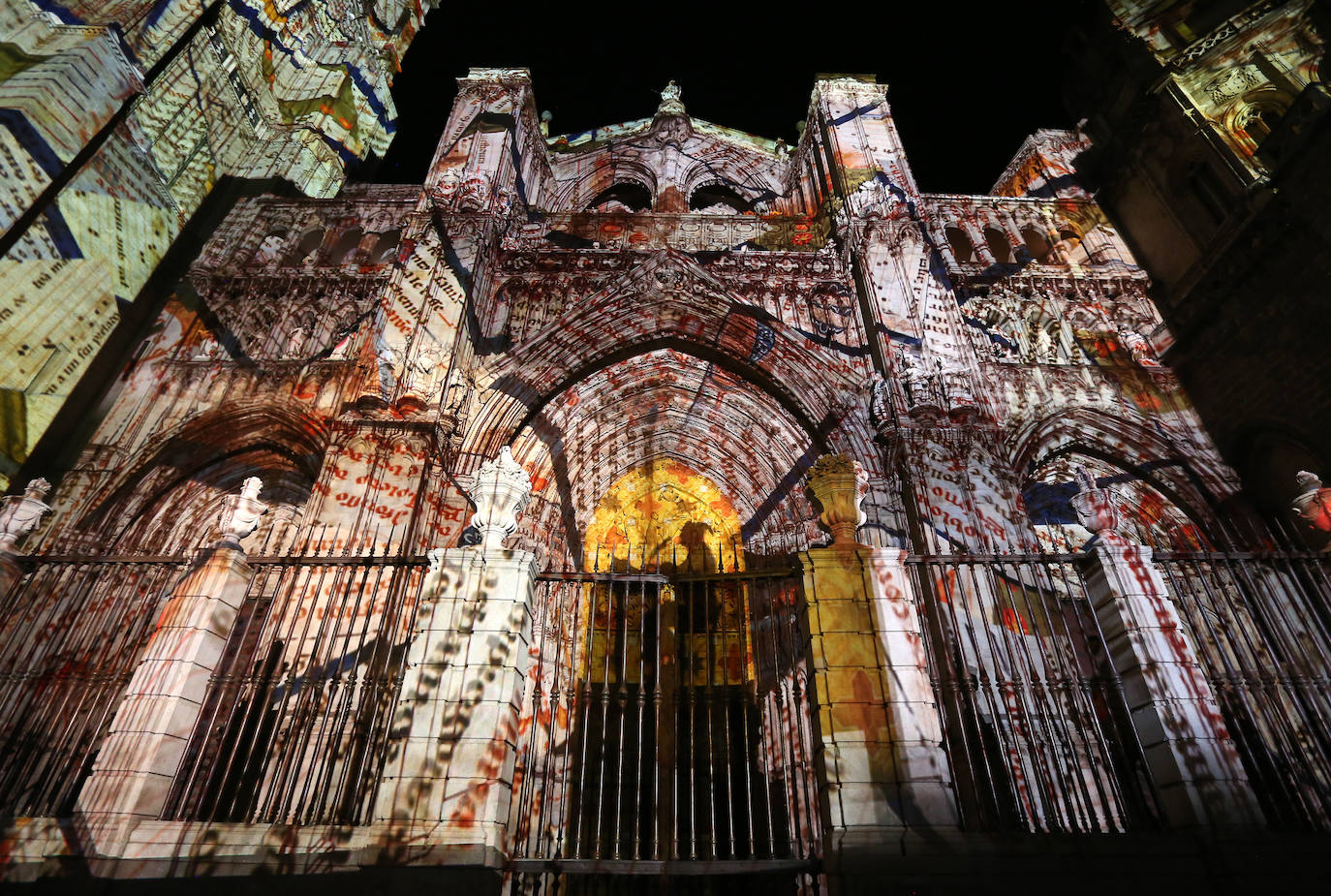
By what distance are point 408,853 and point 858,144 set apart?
14.6 meters

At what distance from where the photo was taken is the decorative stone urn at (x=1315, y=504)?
18.5 ft

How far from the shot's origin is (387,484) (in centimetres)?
855

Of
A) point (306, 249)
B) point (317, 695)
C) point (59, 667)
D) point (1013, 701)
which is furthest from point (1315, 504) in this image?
point (306, 249)

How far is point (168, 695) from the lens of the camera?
454 cm

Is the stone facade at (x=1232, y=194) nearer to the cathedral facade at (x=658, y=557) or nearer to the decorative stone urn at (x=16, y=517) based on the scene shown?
the cathedral facade at (x=658, y=557)

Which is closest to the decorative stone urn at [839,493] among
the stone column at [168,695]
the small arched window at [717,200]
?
the stone column at [168,695]

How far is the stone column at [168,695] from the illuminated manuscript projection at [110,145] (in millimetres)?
6862

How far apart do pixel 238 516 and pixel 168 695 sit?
139 cm

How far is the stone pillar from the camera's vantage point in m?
4.22

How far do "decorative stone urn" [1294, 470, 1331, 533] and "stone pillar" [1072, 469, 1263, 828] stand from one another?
79.7 inches

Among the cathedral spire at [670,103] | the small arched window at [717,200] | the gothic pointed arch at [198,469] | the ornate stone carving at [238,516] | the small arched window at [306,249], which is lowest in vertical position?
the ornate stone carving at [238,516]

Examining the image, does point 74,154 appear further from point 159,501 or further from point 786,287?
point 786,287

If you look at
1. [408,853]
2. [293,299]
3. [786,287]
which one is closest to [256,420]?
[293,299]

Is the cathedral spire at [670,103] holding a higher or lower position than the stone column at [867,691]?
higher
